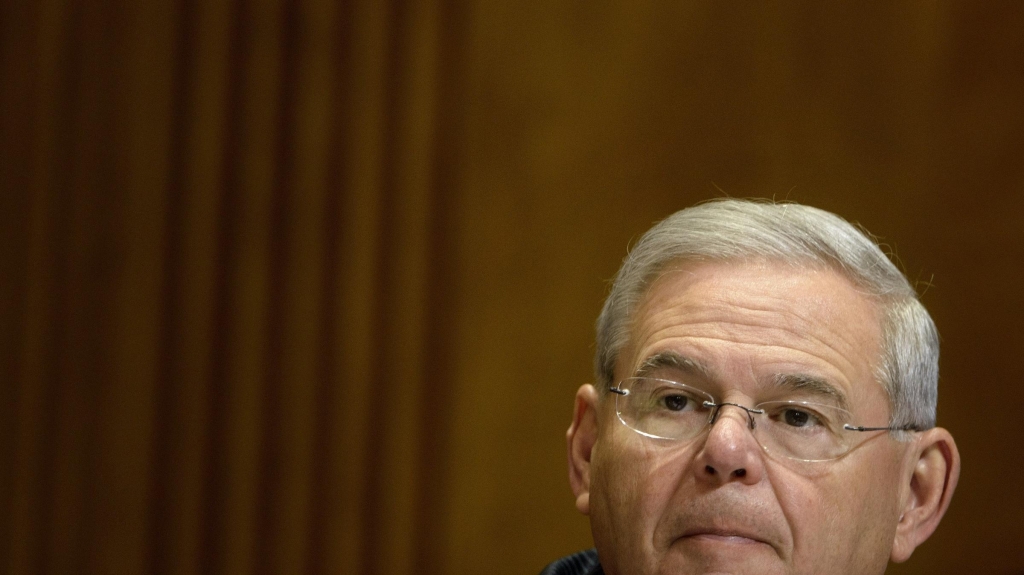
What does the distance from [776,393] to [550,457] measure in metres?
0.92

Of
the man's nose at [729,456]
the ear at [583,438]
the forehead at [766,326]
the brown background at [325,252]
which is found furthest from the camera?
the brown background at [325,252]

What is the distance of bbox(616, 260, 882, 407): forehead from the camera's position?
5.42ft

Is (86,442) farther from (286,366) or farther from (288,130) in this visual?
(288,130)

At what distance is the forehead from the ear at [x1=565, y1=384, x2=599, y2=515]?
0.16 meters

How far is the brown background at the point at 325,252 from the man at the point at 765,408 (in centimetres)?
62

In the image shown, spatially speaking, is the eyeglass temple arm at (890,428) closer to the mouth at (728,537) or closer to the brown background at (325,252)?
the mouth at (728,537)

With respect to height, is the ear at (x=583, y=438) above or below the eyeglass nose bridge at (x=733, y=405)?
below

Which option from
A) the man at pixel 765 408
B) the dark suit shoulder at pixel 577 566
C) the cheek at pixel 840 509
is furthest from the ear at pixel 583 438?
the cheek at pixel 840 509

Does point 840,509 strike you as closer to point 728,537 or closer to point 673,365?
point 728,537

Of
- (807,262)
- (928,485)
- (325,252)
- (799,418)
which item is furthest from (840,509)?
(325,252)

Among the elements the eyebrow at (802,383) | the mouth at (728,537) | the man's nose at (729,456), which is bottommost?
the mouth at (728,537)

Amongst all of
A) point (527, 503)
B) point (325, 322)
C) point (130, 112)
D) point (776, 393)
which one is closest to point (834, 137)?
point (776, 393)

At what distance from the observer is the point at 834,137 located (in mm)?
2328

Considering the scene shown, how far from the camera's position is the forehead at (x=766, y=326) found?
1.65m
